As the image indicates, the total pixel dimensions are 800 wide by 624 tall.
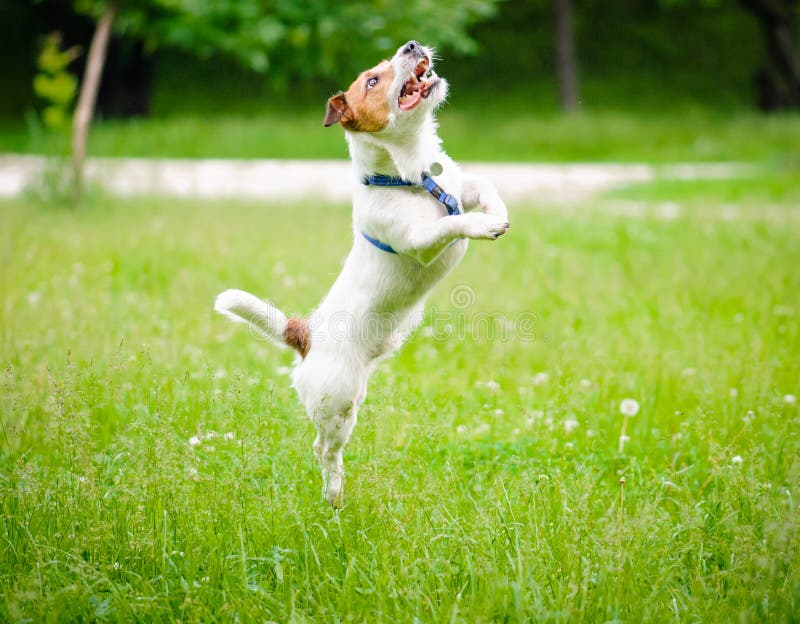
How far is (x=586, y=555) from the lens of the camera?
2641 millimetres

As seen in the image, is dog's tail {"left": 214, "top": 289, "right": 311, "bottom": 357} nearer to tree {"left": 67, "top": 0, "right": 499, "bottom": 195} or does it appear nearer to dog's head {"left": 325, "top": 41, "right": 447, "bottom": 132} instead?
dog's head {"left": 325, "top": 41, "right": 447, "bottom": 132}

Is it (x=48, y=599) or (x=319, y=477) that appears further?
(x=319, y=477)

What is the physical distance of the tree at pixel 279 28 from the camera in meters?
10.5

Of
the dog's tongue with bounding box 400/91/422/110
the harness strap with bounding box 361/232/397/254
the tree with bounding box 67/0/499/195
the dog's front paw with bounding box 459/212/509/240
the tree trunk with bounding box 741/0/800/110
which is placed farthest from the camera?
the tree trunk with bounding box 741/0/800/110

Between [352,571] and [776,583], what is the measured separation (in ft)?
4.05

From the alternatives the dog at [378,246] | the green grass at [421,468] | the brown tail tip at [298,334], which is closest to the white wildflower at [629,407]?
the green grass at [421,468]

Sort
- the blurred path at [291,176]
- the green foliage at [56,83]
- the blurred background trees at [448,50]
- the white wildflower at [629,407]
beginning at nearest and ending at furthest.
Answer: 1. the white wildflower at [629,407]
2. the green foliage at [56,83]
3. the blurred background trees at [448,50]
4. the blurred path at [291,176]

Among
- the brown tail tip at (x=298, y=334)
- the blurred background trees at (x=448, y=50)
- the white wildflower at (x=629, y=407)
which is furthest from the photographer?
the blurred background trees at (x=448, y=50)

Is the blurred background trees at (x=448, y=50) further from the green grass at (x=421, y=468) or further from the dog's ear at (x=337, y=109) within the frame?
the dog's ear at (x=337, y=109)

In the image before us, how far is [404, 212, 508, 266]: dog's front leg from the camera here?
9.00 ft

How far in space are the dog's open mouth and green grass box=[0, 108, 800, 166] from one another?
43.7ft

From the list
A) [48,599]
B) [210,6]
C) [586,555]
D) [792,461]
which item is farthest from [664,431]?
[210,6]

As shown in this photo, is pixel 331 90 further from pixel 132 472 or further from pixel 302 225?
pixel 132 472

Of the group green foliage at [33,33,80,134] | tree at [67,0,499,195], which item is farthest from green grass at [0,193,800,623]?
tree at [67,0,499,195]
